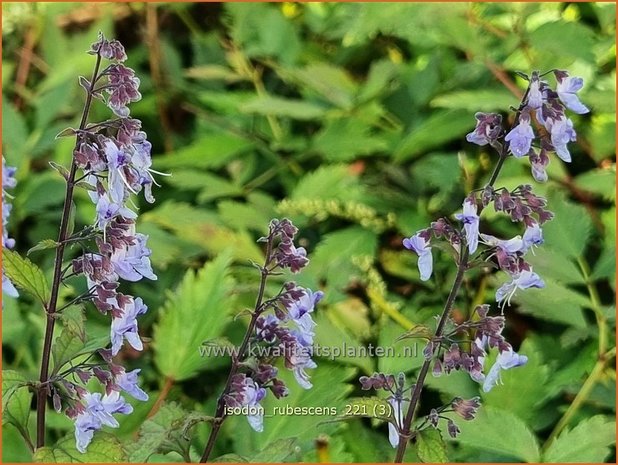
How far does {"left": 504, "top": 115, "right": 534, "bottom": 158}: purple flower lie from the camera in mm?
1229

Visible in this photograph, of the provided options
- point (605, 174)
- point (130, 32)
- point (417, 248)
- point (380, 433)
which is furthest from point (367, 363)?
point (130, 32)

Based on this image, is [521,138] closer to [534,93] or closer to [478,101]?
[534,93]

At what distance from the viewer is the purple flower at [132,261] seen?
123 centimetres

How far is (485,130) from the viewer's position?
1271 mm

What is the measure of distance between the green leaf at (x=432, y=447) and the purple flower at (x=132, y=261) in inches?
20.2

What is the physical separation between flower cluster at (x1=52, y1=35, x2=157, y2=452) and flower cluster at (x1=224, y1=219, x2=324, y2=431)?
195 mm

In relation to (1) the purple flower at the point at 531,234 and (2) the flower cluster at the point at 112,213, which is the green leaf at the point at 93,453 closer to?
(2) the flower cluster at the point at 112,213

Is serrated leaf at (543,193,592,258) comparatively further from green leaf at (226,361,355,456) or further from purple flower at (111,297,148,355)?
purple flower at (111,297,148,355)

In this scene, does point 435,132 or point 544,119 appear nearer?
point 544,119

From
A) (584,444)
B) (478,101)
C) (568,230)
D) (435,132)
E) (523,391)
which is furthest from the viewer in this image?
(435,132)

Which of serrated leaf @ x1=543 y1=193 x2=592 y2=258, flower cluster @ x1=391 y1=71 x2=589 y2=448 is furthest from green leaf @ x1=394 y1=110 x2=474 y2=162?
flower cluster @ x1=391 y1=71 x2=589 y2=448

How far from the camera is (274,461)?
1444 mm

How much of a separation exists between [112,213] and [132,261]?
8 cm

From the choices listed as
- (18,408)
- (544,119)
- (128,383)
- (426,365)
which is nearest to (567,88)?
(544,119)
